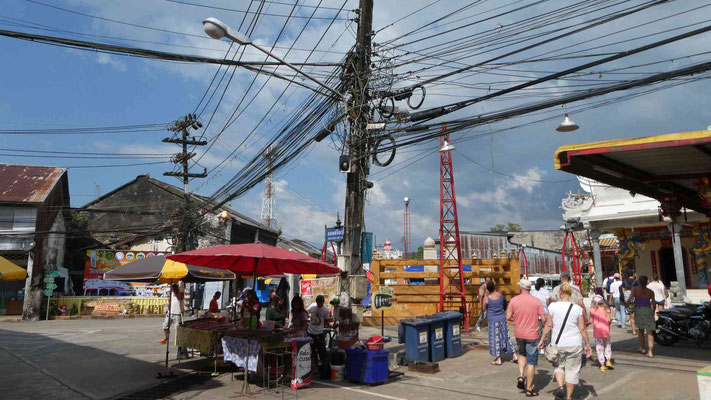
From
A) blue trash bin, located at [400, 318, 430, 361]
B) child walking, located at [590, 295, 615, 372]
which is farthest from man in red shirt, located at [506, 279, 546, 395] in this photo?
blue trash bin, located at [400, 318, 430, 361]

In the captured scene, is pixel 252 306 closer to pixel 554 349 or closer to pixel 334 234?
pixel 334 234

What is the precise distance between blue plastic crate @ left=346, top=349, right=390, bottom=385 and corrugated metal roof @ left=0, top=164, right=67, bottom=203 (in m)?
25.4

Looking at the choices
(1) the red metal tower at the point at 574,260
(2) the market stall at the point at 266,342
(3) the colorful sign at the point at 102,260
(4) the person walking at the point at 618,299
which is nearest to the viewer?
(2) the market stall at the point at 266,342

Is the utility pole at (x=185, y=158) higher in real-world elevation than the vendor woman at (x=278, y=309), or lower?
higher

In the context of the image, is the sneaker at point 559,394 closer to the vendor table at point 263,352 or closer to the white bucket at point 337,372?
the white bucket at point 337,372

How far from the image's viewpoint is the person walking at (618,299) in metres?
14.4

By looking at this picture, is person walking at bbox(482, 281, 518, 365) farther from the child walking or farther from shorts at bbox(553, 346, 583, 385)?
shorts at bbox(553, 346, 583, 385)

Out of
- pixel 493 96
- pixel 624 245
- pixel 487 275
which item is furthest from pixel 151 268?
pixel 624 245

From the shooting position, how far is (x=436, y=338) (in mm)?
10781

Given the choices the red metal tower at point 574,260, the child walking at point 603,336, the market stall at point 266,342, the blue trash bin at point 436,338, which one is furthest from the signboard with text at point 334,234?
the red metal tower at point 574,260

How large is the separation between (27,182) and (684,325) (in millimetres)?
33283

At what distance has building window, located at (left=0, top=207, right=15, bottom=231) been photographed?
2594 cm

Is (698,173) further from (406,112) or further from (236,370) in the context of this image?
(236,370)

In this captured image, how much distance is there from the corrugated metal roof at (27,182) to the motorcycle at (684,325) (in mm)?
30061
